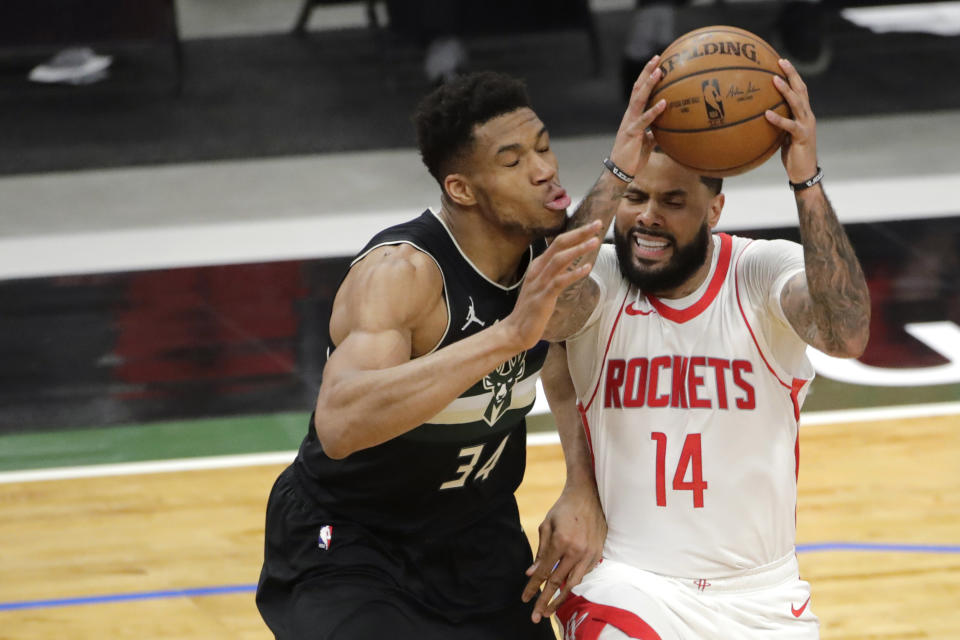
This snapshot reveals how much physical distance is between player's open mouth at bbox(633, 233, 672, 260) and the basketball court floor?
1906 millimetres

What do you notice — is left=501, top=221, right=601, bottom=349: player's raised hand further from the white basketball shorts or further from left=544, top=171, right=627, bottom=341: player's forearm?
the white basketball shorts

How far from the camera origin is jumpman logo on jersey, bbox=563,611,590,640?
374cm

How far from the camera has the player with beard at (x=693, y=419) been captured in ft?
12.3

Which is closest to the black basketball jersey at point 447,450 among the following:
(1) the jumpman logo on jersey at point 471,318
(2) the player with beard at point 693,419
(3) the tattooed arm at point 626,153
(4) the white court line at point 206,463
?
(1) the jumpman logo on jersey at point 471,318

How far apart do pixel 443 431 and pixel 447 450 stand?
0.08 meters

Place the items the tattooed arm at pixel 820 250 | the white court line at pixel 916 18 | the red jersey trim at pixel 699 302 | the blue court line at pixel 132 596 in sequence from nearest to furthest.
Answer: the tattooed arm at pixel 820 250
the red jersey trim at pixel 699 302
the blue court line at pixel 132 596
the white court line at pixel 916 18

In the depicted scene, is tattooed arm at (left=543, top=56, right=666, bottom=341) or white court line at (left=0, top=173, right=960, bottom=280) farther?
white court line at (left=0, top=173, right=960, bottom=280)

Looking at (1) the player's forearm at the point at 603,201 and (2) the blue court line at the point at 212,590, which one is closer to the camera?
(1) the player's forearm at the point at 603,201

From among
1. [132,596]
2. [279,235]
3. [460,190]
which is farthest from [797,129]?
[279,235]

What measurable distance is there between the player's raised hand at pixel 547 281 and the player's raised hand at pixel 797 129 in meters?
0.63

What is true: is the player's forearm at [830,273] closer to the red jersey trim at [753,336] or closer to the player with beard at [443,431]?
the red jersey trim at [753,336]

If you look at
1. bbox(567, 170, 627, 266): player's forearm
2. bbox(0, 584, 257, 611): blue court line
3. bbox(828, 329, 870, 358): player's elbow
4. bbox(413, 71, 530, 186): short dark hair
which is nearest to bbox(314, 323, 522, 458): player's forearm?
bbox(567, 170, 627, 266): player's forearm

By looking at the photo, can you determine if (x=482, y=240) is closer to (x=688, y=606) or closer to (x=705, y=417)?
(x=705, y=417)

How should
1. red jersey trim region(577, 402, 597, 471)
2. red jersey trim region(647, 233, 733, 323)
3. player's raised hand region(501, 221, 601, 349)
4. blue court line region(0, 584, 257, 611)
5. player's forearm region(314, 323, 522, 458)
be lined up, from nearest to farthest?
1. player's raised hand region(501, 221, 601, 349)
2. player's forearm region(314, 323, 522, 458)
3. red jersey trim region(647, 233, 733, 323)
4. red jersey trim region(577, 402, 597, 471)
5. blue court line region(0, 584, 257, 611)
